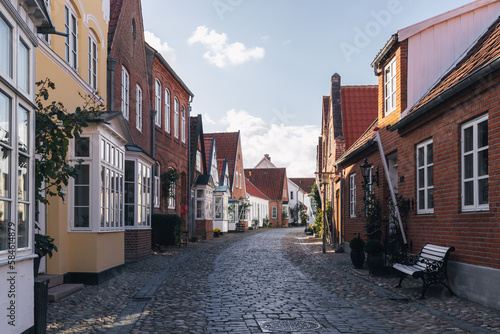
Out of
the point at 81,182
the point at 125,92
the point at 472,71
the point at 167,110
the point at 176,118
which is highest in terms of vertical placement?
the point at 167,110

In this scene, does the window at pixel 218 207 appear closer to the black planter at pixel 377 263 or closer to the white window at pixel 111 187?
the white window at pixel 111 187

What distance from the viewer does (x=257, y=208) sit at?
55594mm

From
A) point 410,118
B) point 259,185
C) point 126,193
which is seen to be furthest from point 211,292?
point 259,185

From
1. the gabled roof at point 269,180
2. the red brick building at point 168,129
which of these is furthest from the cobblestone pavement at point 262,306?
the gabled roof at point 269,180

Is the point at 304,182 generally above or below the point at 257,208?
above

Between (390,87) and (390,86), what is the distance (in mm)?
24

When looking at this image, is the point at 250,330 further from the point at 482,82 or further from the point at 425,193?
the point at 425,193

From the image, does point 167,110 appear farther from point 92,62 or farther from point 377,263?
point 377,263

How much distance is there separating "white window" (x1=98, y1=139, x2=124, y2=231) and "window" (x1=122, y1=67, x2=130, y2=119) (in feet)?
13.0

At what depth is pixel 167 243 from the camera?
1780cm

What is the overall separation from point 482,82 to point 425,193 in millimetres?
3092

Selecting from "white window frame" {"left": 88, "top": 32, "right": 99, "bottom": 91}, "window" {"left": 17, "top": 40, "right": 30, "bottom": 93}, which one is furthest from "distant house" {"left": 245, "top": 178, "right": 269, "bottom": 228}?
"window" {"left": 17, "top": 40, "right": 30, "bottom": 93}

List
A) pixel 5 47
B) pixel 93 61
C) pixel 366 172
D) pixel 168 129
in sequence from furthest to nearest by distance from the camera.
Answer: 1. pixel 168 129
2. pixel 366 172
3. pixel 93 61
4. pixel 5 47

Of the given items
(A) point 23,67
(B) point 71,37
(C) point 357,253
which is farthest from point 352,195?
(A) point 23,67
